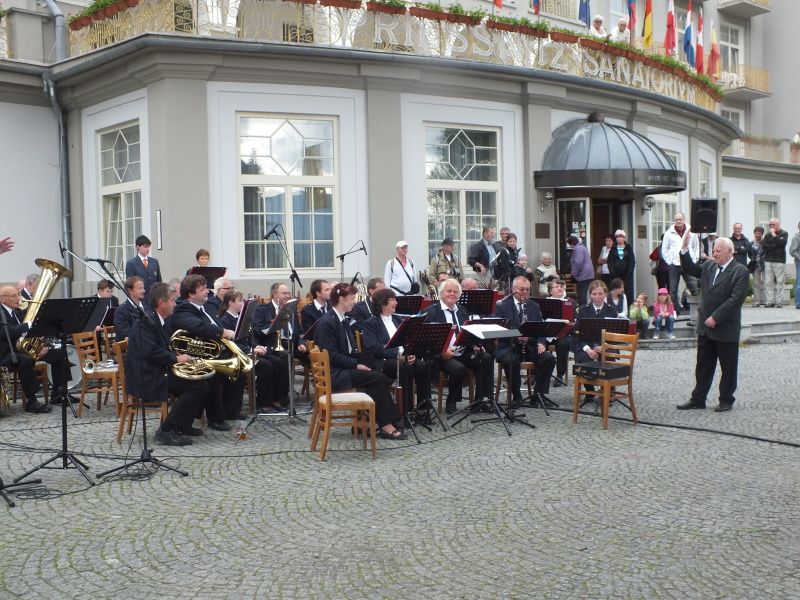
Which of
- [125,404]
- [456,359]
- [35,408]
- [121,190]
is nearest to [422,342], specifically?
[456,359]

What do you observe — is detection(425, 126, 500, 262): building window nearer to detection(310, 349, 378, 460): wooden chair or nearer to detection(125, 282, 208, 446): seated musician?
detection(125, 282, 208, 446): seated musician

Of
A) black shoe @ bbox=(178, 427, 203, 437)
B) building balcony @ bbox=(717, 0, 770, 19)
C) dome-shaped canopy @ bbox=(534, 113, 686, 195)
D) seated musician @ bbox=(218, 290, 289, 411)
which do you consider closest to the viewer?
black shoe @ bbox=(178, 427, 203, 437)

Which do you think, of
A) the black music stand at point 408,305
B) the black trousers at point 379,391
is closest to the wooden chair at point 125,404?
the black trousers at point 379,391

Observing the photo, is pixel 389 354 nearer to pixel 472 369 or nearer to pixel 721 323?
pixel 472 369

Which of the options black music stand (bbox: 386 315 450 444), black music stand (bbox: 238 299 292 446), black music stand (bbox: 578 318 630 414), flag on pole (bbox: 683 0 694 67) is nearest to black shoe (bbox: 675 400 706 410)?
black music stand (bbox: 578 318 630 414)

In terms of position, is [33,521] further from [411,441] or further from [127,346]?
[411,441]

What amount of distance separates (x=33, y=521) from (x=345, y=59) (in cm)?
1029

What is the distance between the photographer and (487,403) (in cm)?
967

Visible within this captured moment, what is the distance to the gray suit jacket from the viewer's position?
977cm

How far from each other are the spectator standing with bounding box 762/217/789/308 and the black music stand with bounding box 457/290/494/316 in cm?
1338

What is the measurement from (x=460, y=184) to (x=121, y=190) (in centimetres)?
601

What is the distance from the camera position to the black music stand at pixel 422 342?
8.53 m

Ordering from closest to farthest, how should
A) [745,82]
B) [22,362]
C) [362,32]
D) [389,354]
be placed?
[389,354] < [22,362] < [362,32] < [745,82]

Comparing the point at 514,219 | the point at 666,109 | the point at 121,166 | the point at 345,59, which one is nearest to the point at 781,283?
the point at 666,109
